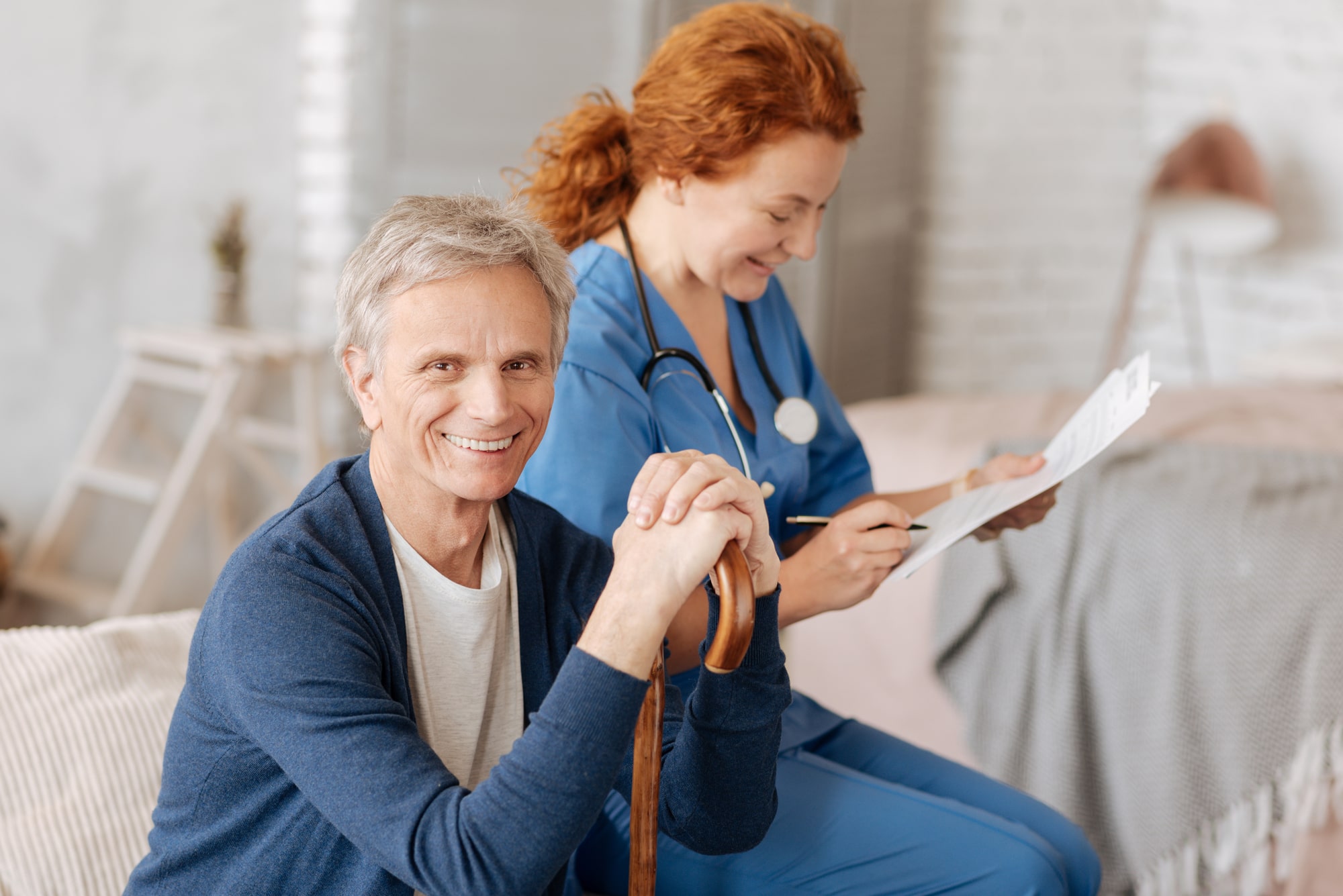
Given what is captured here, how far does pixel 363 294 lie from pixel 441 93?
2.18m

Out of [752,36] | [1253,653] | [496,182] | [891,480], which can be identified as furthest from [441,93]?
[1253,653]

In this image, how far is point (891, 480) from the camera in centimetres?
244

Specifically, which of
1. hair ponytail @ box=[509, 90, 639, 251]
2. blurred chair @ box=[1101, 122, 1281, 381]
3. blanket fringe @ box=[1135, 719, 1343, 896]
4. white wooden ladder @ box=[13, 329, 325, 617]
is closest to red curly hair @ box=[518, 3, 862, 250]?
hair ponytail @ box=[509, 90, 639, 251]

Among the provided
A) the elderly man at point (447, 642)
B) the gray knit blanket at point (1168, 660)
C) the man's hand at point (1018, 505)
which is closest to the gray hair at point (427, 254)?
the elderly man at point (447, 642)

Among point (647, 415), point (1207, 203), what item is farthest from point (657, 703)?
point (1207, 203)

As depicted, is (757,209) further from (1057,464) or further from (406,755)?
(406,755)

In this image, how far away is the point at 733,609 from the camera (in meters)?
0.94

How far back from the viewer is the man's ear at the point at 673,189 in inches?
58.2

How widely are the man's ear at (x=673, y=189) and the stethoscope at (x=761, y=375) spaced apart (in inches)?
2.6

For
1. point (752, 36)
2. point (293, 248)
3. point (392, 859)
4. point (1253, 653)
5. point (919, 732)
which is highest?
point (752, 36)

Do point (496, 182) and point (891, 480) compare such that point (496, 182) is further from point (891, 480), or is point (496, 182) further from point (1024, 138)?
point (1024, 138)

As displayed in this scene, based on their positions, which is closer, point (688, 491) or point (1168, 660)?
point (688, 491)

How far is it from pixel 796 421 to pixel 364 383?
659mm

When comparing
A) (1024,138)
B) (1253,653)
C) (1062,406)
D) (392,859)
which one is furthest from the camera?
(1024,138)
